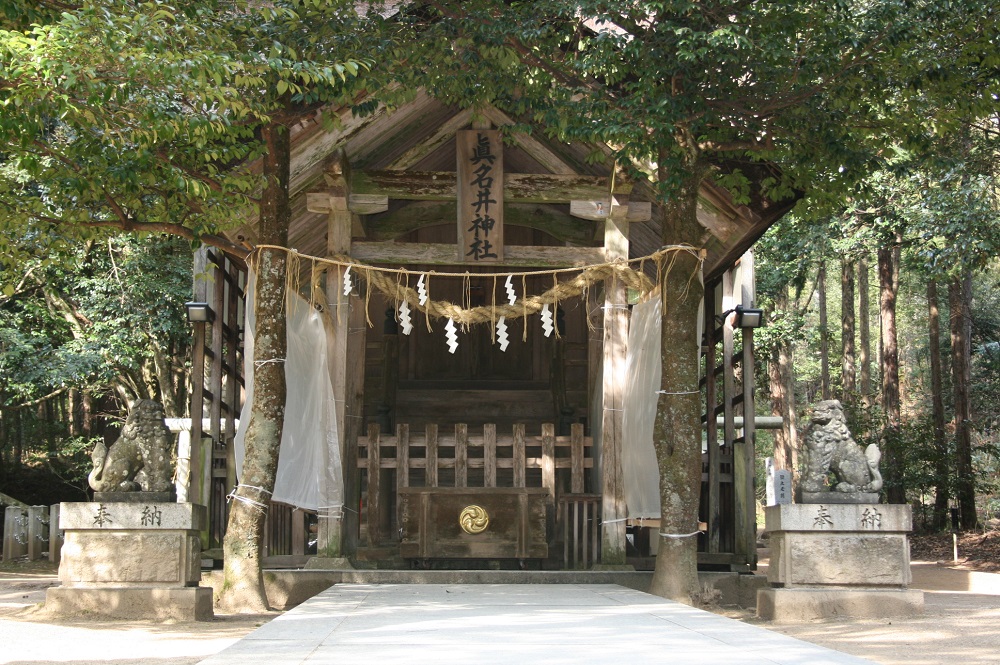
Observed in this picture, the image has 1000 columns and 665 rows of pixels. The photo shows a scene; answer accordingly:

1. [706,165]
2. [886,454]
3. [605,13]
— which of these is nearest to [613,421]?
[706,165]

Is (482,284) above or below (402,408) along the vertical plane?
above

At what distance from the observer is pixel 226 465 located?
11.2 meters

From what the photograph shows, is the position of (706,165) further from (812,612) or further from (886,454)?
(886,454)

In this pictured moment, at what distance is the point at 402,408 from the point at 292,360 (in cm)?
443

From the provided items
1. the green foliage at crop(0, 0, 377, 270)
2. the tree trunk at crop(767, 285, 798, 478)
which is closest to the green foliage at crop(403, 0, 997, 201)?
the green foliage at crop(0, 0, 377, 270)

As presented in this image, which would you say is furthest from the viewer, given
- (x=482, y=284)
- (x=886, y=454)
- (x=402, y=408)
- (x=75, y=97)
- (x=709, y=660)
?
(x=886, y=454)

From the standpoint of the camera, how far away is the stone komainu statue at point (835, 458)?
779 centimetres

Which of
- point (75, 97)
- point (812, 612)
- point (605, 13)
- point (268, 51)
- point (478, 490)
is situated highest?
point (605, 13)

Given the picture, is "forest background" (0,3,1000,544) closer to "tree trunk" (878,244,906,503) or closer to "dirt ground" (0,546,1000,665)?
"tree trunk" (878,244,906,503)

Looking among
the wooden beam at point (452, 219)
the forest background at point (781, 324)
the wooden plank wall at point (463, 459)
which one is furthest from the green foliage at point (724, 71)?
the wooden plank wall at point (463, 459)

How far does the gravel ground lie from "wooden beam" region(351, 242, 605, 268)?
3919mm

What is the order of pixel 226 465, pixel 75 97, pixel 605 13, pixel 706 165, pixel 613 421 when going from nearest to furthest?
pixel 75 97
pixel 605 13
pixel 706 165
pixel 613 421
pixel 226 465

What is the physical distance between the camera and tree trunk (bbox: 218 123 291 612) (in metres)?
8.30

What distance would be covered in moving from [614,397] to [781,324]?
32.4 feet
